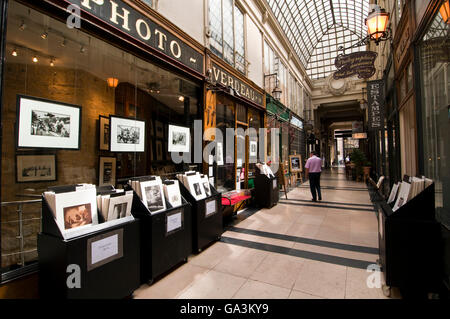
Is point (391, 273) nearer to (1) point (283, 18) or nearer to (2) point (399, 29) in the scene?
(2) point (399, 29)

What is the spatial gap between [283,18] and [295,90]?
13.6 ft

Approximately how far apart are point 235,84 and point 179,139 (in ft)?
9.80

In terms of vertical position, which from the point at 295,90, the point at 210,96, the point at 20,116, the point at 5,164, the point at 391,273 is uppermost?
the point at 295,90

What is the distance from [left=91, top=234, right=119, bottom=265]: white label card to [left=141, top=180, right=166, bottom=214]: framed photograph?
58 cm

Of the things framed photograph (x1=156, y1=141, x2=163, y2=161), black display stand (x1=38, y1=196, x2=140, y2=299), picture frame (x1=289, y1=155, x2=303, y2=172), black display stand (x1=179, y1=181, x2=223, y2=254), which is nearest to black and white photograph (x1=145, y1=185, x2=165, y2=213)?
black display stand (x1=38, y1=196, x2=140, y2=299)

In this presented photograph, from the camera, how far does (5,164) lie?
2129mm

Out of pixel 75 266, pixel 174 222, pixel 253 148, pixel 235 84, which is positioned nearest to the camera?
pixel 75 266

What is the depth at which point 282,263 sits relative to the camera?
3092 mm

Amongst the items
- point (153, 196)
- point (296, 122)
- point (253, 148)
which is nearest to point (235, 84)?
point (253, 148)

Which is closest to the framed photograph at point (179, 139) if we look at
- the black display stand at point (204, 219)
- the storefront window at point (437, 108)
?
the black display stand at point (204, 219)

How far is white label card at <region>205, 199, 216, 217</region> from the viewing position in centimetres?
360

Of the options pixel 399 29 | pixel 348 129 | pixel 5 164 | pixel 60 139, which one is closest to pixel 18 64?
pixel 60 139

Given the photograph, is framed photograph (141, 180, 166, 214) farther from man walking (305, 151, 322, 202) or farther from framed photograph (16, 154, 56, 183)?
man walking (305, 151, 322, 202)

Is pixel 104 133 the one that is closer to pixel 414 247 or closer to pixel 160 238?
pixel 160 238
